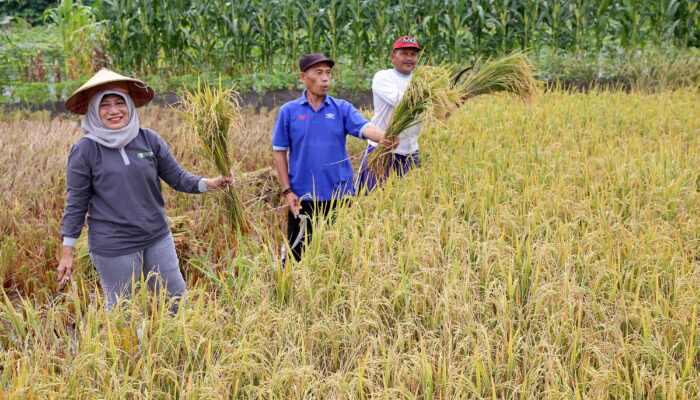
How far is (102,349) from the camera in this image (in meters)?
1.73

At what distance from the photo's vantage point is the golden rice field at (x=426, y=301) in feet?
5.58

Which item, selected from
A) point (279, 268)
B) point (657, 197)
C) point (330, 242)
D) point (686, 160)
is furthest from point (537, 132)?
point (279, 268)

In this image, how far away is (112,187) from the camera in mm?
2375

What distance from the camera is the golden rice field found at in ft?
5.58

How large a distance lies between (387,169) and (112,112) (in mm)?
1920

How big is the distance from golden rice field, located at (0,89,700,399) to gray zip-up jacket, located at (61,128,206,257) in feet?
0.93

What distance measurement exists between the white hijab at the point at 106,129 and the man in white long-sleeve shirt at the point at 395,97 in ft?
5.01

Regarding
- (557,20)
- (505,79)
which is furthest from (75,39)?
(505,79)

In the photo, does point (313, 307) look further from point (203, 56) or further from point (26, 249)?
point (203, 56)

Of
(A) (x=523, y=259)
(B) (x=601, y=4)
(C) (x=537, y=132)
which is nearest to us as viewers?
(A) (x=523, y=259)

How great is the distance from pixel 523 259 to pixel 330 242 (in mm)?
942

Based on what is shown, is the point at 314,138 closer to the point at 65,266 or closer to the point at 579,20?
the point at 65,266

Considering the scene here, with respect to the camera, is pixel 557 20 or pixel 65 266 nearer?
pixel 65 266

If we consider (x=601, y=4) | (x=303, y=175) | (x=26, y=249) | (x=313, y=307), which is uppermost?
(x=601, y=4)
